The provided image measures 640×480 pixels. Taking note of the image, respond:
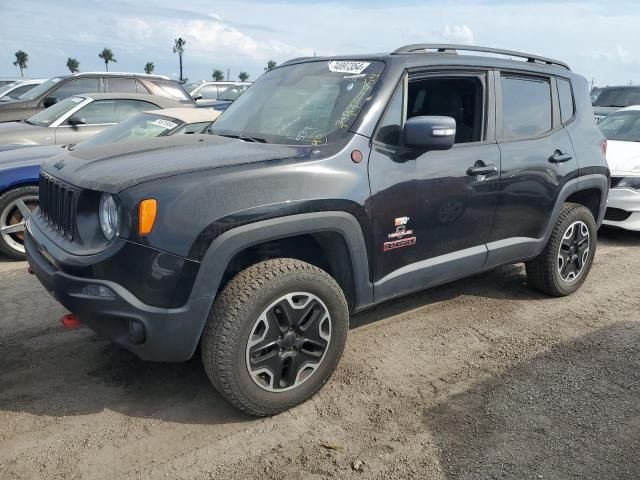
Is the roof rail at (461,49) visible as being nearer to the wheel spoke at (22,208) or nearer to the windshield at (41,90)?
the wheel spoke at (22,208)

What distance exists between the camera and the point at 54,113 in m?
7.24

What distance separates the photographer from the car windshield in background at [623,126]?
7.50m

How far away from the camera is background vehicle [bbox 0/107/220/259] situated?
522 cm

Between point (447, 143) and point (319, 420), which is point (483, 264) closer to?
point (447, 143)

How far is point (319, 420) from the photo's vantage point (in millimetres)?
2912

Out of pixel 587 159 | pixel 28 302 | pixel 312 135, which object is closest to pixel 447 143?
pixel 312 135

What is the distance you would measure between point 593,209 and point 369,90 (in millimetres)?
2675

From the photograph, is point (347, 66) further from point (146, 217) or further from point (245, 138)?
point (146, 217)

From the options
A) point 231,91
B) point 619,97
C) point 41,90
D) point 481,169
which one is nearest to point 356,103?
point 481,169

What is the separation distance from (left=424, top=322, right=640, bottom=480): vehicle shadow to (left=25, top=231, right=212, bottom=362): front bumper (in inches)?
51.9

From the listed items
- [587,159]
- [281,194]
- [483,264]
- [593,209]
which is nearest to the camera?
[281,194]

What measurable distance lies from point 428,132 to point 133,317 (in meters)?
1.81

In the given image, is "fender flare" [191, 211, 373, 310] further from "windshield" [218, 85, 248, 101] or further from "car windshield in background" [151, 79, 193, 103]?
"windshield" [218, 85, 248, 101]

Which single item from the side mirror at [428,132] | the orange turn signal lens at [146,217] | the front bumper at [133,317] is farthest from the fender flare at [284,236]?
the side mirror at [428,132]
